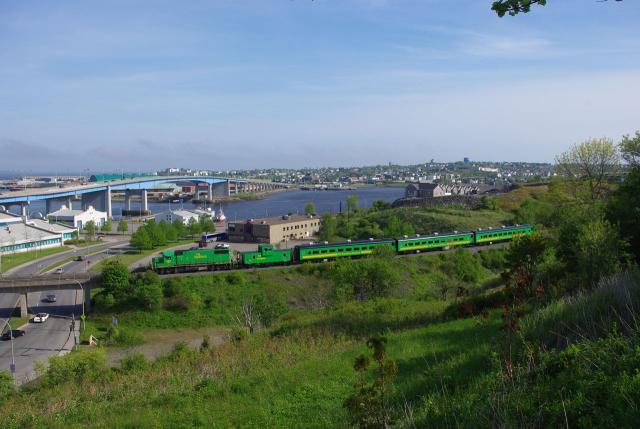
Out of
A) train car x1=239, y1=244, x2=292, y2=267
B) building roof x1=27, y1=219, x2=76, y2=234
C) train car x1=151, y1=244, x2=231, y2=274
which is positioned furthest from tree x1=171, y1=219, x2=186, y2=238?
train car x1=239, y1=244, x2=292, y2=267

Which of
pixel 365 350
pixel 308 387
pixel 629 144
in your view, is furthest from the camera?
pixel 629 144

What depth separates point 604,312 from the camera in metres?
5.52

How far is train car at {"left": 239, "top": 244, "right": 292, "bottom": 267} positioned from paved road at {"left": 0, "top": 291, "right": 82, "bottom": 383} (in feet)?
27.6

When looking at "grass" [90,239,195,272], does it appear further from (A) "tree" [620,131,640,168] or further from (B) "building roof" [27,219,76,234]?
(A) "tree" [620,131,640,168]

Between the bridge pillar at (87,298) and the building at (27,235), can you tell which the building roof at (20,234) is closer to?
the building at (27,235)

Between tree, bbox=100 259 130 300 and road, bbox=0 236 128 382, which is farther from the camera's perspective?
tree, bbox=100 259 130 300

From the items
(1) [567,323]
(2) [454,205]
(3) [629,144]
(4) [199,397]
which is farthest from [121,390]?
(2) [454,205]

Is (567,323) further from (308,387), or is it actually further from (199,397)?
(199,397)

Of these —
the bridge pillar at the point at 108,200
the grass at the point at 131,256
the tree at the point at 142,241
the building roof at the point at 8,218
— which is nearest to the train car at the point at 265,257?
the grass at the point at 131,256

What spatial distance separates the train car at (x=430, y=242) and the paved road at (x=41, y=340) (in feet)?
58.8

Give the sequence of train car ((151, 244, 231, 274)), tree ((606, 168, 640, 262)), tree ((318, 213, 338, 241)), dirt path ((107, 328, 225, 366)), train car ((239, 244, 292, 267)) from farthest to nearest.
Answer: tree ((318, 213, 338, 241)) < train car ((239, 244, 292, 267)) < train car ((151, 244, 231, 274)) < dirt path ((107, 328, 225, 366)) < tree ((606, 168, 640, 262))

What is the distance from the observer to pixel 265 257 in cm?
2745

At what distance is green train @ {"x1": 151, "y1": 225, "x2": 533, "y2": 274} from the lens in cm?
2620

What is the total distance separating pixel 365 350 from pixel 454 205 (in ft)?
154
